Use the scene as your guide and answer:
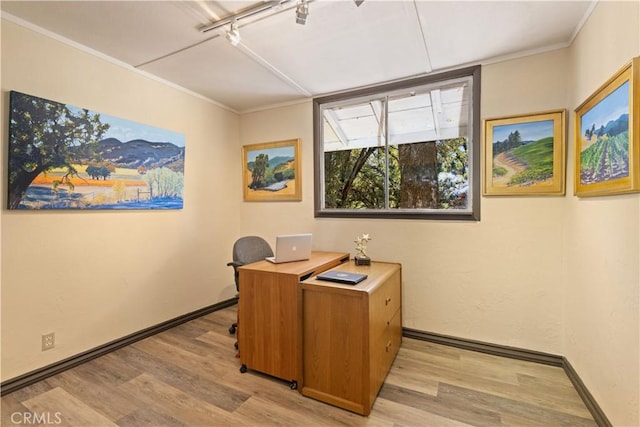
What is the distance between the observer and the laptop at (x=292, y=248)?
2.33 m

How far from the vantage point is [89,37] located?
220 centimetres

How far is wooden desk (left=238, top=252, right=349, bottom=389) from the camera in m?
2.02

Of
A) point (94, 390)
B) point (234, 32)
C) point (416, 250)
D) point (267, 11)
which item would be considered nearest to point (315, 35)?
point (267, 11)

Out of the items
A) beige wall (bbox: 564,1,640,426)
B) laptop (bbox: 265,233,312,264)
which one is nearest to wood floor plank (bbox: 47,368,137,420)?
laptop (bbox: 265,233,312,264)

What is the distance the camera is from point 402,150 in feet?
9.84

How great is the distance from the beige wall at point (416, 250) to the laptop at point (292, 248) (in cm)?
78

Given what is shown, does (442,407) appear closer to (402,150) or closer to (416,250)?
(416,250)

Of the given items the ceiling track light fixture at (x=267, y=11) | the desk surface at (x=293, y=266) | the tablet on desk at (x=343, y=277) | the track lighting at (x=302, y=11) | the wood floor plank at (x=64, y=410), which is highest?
the ceiling track light fixture at (x=267, y=11)

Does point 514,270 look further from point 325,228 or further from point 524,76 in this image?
point 325,228

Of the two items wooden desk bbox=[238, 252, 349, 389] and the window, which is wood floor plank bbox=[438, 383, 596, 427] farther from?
the window

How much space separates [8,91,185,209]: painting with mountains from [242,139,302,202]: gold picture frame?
0.95 m

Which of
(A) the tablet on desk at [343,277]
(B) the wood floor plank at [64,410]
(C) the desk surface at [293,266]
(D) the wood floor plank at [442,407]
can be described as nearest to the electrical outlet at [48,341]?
(B) the wood floor plank at [64,410]

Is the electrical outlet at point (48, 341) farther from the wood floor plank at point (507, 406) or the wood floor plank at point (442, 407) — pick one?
the wood floor plank at point (507, 406)

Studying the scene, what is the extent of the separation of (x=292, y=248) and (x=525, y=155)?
6.85 ft
